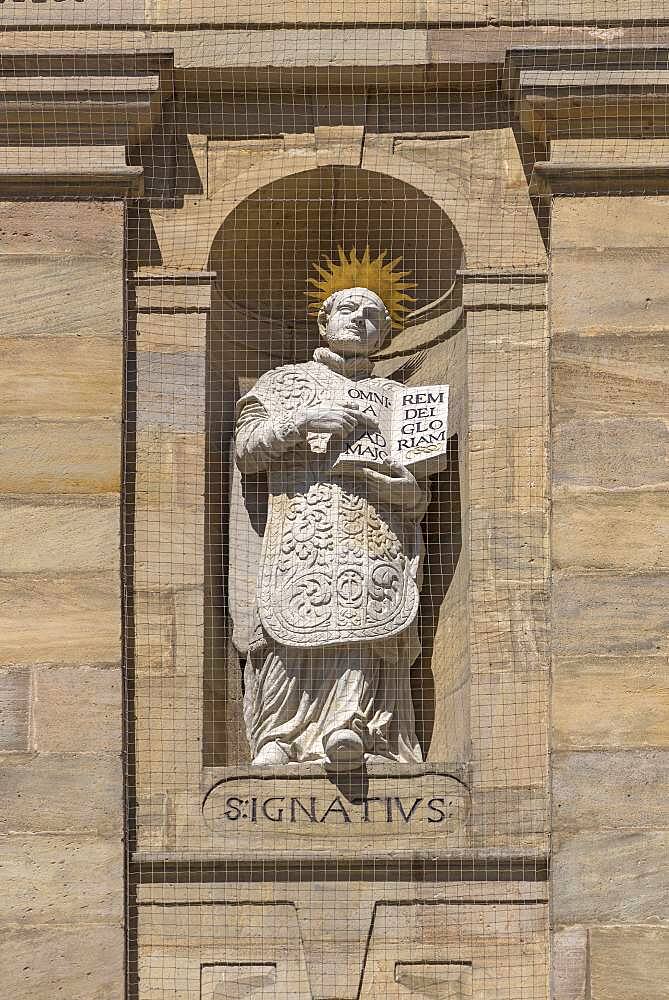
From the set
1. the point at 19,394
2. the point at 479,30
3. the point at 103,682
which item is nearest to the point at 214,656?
the point at 103,682

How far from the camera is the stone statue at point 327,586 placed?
1222 cm

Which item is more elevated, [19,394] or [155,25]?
[155,25]

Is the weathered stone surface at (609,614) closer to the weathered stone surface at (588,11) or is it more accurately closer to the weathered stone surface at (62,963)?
the weathered stone surface at (62,963)

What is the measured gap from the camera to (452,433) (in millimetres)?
12680

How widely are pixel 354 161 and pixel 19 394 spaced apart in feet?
6.53

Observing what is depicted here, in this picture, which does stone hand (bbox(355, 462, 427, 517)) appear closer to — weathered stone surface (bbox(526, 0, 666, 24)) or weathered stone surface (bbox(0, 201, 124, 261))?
weathered stone surface (bbox(0, 201, 124, 261))

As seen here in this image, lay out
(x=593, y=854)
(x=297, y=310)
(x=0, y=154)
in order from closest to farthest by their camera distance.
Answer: (x=593, y=854) → (x=0, y=154) → (x=297, y=310)

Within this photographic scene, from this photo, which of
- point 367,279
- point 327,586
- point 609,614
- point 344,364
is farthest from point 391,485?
point 609,614

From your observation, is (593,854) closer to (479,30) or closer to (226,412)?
(226,412)

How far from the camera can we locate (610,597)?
39.0 feet

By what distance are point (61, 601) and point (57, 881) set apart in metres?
1.24

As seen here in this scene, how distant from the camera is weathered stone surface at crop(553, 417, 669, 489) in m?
12.0

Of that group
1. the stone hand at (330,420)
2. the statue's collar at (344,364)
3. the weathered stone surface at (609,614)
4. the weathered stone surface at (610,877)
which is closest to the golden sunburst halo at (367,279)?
the statue's collar at (344,364)

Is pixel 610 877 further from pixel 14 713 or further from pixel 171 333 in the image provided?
pixel 171 333
